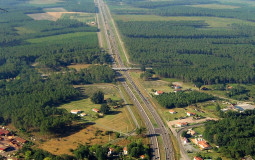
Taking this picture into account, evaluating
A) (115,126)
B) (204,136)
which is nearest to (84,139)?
(115,126)

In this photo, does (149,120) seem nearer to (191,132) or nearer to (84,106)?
(191,132)

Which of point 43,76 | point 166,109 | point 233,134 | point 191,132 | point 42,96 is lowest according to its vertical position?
point 191,132

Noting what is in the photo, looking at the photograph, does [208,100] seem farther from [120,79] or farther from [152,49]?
[152,49]

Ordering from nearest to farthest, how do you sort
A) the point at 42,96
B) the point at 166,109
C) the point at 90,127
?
the point at 90,127 → the point at 166,109 → the point at 42,96

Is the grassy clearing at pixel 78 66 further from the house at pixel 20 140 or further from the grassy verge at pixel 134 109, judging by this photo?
the house at pixel 20 140

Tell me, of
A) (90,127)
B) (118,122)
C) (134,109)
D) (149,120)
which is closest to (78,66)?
(134,109)
